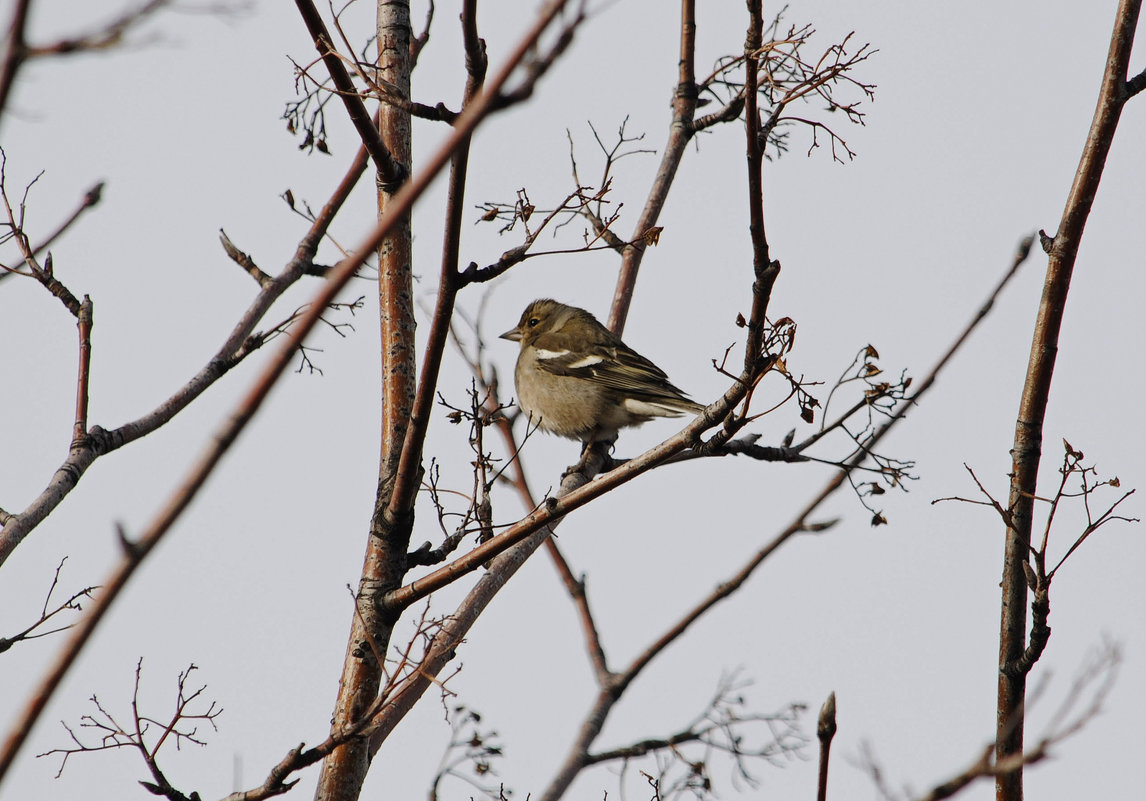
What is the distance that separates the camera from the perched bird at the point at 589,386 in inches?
313

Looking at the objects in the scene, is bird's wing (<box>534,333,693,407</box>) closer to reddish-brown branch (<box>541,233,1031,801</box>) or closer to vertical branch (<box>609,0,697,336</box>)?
vertical branch (<box>609,0,697,336</box>)

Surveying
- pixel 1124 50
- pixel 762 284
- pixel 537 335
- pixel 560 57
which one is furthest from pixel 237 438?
pixel 537 335

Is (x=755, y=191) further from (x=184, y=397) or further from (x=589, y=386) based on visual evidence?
(x=589, y=386)

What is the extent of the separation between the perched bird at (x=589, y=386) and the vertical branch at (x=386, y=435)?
297 centimetres

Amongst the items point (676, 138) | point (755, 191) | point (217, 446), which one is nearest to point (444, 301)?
point (755, 191)

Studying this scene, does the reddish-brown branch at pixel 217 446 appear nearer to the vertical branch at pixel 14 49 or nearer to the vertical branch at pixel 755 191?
the vertical branch at pixel 14 49

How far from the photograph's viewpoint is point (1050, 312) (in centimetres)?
302

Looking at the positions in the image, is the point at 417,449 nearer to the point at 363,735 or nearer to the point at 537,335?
the point at 363,735

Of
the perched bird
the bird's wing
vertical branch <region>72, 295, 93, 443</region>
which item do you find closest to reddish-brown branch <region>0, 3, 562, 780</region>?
vertical branch <region>72, 295, 93, 443</region>

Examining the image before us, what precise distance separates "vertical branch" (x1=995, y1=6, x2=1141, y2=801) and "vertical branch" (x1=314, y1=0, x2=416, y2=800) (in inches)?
71.1

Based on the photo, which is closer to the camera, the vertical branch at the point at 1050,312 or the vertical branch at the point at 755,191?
the vertical branch at the point at 755,191

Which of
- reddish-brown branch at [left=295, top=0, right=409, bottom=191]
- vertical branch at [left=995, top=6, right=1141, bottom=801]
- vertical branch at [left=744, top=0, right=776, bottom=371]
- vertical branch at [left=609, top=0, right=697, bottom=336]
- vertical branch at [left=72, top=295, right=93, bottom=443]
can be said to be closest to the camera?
vertical branch at [left=744, top=0, right=776, bottom=371]

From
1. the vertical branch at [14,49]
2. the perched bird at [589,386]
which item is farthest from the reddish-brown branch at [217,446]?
the perched bird at [589,386]

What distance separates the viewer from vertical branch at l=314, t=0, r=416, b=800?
3426 mm
